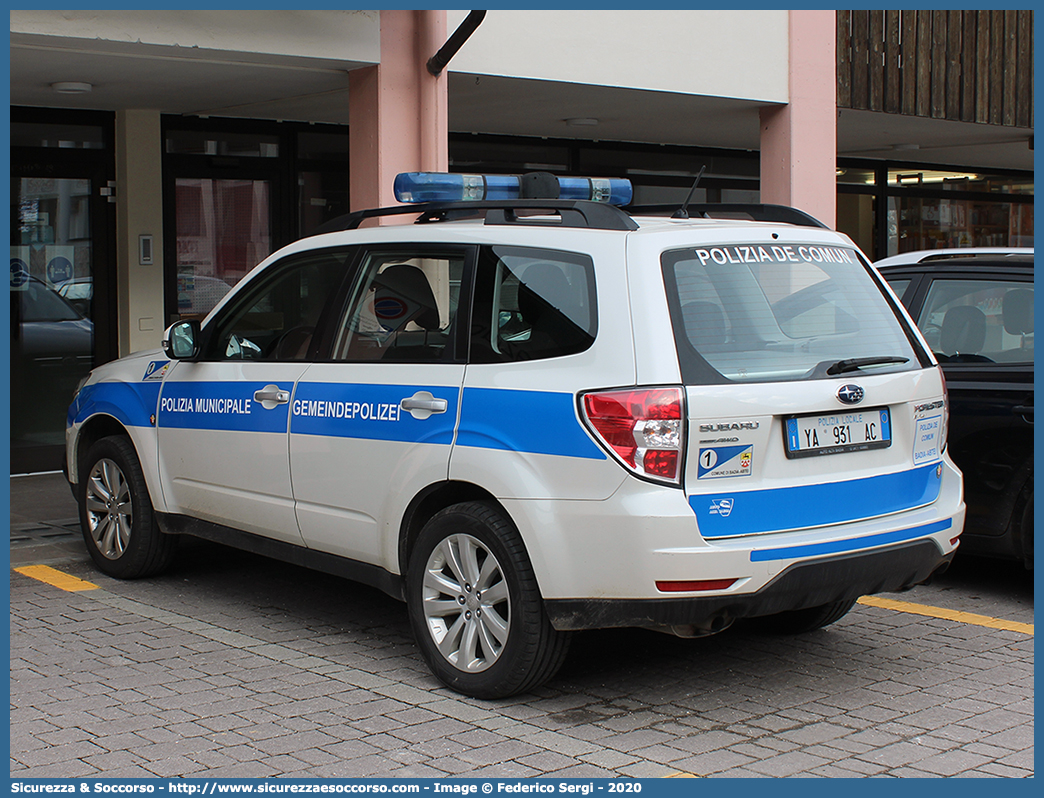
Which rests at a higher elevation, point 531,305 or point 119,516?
point 531,305

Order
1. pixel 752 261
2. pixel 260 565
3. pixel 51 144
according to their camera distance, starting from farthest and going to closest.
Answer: pixel 51 144
pixel 260 565
pixel 752 261

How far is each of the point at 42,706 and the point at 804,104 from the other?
8.33 metres

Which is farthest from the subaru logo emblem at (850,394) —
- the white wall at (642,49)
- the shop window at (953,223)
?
the shop window at (953,223)

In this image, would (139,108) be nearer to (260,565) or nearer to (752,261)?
(260,565)

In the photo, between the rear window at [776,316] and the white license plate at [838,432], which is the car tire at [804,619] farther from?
the rear window at [776,316]

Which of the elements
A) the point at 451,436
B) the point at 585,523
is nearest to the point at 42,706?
the point at 451,436

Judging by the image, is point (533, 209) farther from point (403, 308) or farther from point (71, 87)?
point (71, 87)

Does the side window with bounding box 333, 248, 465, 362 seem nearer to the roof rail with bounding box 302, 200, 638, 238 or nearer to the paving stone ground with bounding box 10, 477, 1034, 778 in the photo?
the roof rail with bounding box 302, 200, 638, 238

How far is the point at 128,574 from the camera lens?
6.62m

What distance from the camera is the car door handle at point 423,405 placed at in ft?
15.5

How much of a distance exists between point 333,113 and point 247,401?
5537mm

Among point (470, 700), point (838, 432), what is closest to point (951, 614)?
point (838, 432)

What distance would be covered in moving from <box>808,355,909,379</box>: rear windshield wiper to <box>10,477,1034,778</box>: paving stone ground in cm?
125

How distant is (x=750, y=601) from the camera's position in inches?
166
